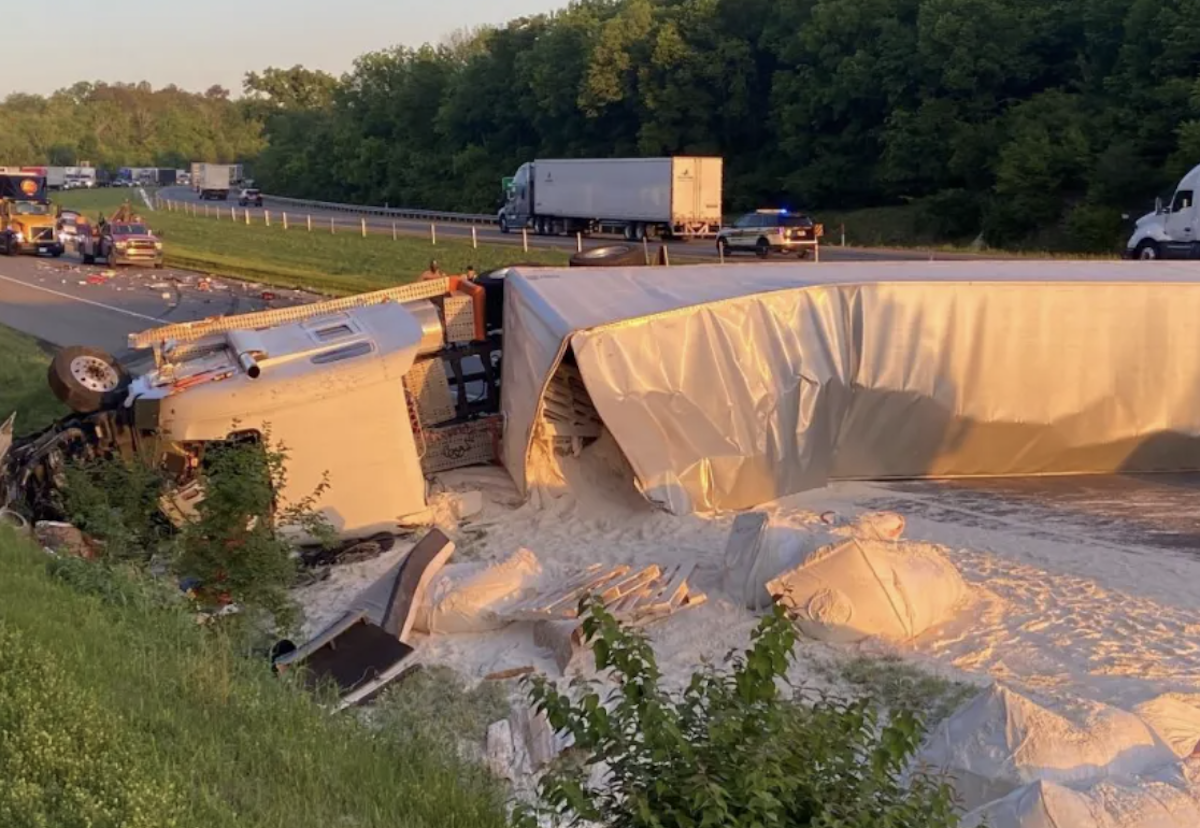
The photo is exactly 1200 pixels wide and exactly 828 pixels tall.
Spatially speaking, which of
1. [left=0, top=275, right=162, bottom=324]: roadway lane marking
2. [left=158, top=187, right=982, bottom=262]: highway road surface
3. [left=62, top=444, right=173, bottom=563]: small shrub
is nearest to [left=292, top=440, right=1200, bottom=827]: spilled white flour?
[left=62, top=444, right=173, bottom=563]: small shrub

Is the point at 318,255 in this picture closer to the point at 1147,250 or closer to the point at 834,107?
the point at 1147,250

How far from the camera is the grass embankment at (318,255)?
33281mm

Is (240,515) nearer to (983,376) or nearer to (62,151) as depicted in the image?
(983,376)

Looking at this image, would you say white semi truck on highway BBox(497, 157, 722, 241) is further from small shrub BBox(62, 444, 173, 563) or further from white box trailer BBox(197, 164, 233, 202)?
white box trailer BBox(197, 164, 233, 202)

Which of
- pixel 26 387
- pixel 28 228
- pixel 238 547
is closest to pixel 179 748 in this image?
pixel 238 547

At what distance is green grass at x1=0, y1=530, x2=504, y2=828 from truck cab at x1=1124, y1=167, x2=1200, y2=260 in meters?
31.3

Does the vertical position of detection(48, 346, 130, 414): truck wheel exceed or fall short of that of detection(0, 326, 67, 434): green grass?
it exceeds it

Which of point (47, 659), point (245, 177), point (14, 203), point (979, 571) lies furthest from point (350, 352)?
point (245, 177)

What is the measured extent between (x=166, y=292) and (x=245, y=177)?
92.0 m

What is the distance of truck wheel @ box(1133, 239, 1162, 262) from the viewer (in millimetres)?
34062

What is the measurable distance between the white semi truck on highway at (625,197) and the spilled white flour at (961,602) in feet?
129

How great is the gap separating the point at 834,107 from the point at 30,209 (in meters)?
35.6

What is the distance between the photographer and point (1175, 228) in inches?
1320

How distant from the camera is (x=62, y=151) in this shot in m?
151
